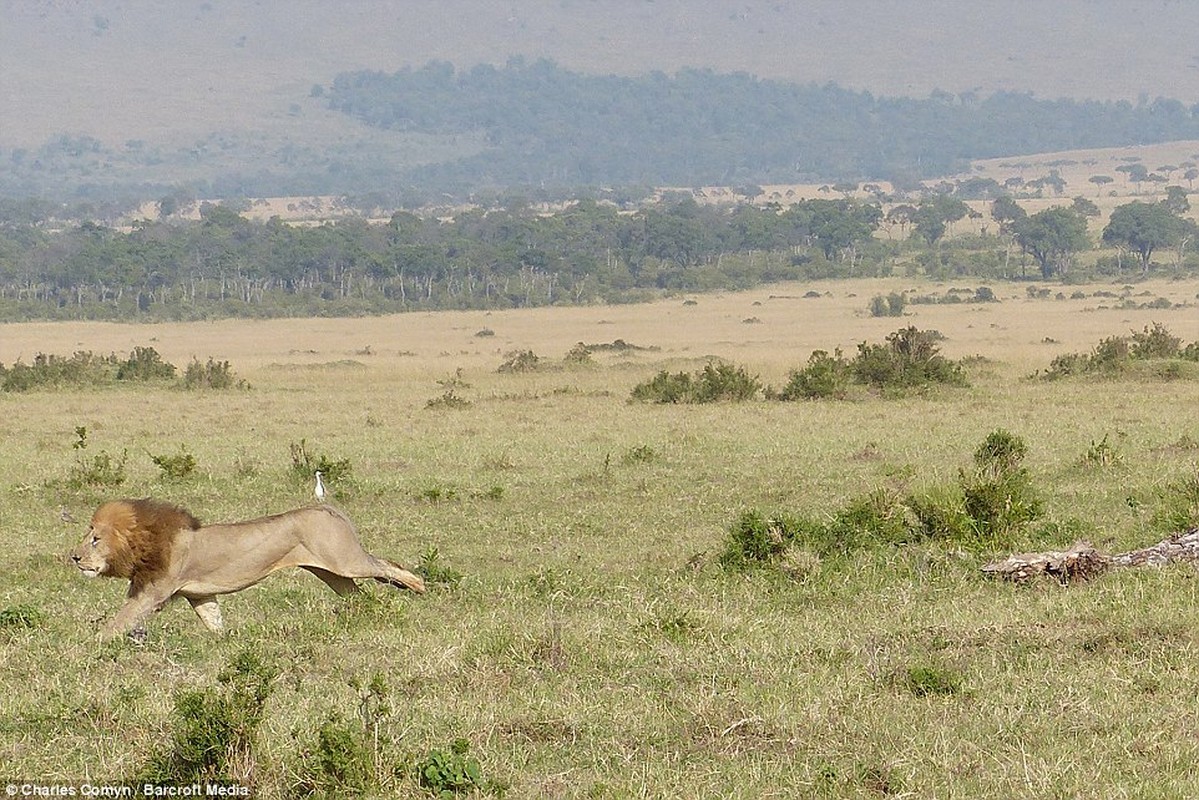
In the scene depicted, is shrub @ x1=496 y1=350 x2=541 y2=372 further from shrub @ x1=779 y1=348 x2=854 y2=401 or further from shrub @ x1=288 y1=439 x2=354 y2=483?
shrub @ x1=288 y1=439 x2=354 y2=483

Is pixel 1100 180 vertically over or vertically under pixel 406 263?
under

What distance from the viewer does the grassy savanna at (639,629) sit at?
16.7ft

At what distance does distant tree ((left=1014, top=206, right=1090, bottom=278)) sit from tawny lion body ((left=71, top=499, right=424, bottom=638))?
7186cm

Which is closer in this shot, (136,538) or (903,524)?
(136,538)

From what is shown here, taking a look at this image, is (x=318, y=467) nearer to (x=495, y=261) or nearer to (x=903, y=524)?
(x=903, y=524)

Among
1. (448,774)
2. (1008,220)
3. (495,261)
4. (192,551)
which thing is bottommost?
(495,261)

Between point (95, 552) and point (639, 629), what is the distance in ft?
7.99

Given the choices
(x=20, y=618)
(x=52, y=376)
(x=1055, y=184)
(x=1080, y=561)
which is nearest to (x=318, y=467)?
(x=20, y=618)

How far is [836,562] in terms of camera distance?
8.99m

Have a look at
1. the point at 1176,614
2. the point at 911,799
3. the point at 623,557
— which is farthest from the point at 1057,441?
the point at 911,799

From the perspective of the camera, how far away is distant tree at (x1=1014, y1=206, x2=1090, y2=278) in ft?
251

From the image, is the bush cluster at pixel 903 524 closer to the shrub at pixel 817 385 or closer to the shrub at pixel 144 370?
the shrub at pixel 817 385

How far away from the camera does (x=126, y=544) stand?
6930mm

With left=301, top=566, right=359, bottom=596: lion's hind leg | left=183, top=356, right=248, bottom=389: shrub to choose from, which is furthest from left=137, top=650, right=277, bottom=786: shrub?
left=183, top=356, right=248, bottom=389: shrub
